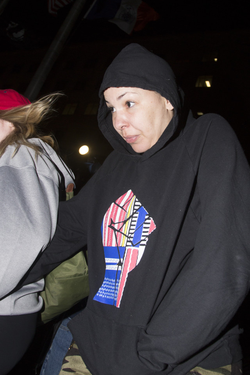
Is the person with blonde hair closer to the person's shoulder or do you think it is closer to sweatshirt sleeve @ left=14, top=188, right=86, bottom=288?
sweatshirt sleeve @ left=14, top=188, right=86, bottom=288

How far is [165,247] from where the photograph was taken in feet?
3.71

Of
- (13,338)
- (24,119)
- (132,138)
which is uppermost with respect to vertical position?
(132,138)

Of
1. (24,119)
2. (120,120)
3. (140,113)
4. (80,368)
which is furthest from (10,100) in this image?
(80,368)

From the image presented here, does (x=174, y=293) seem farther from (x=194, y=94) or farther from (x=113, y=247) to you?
(x=194, y=94)

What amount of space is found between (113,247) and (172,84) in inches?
38.7

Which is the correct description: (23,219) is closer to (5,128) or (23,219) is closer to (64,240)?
(64,240)

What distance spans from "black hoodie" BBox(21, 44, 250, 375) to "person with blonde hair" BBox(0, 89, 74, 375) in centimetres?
23

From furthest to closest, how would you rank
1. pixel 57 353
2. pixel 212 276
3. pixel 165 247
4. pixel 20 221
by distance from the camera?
pixel 57 353
pixel 20 221
pixel 165 247
pixel 212 276

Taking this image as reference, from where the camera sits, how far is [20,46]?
6004mm

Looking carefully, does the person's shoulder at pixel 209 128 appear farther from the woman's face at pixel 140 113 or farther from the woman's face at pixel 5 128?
the woman's face at pixel 5 128

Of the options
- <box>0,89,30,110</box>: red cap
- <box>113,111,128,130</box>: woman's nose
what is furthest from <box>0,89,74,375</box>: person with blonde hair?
<box>113,111,128,130</box>: woman's nose

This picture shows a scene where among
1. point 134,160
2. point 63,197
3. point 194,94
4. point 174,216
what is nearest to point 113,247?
point 174,216

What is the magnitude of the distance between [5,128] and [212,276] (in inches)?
58.8

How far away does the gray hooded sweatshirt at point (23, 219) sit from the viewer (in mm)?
1251
